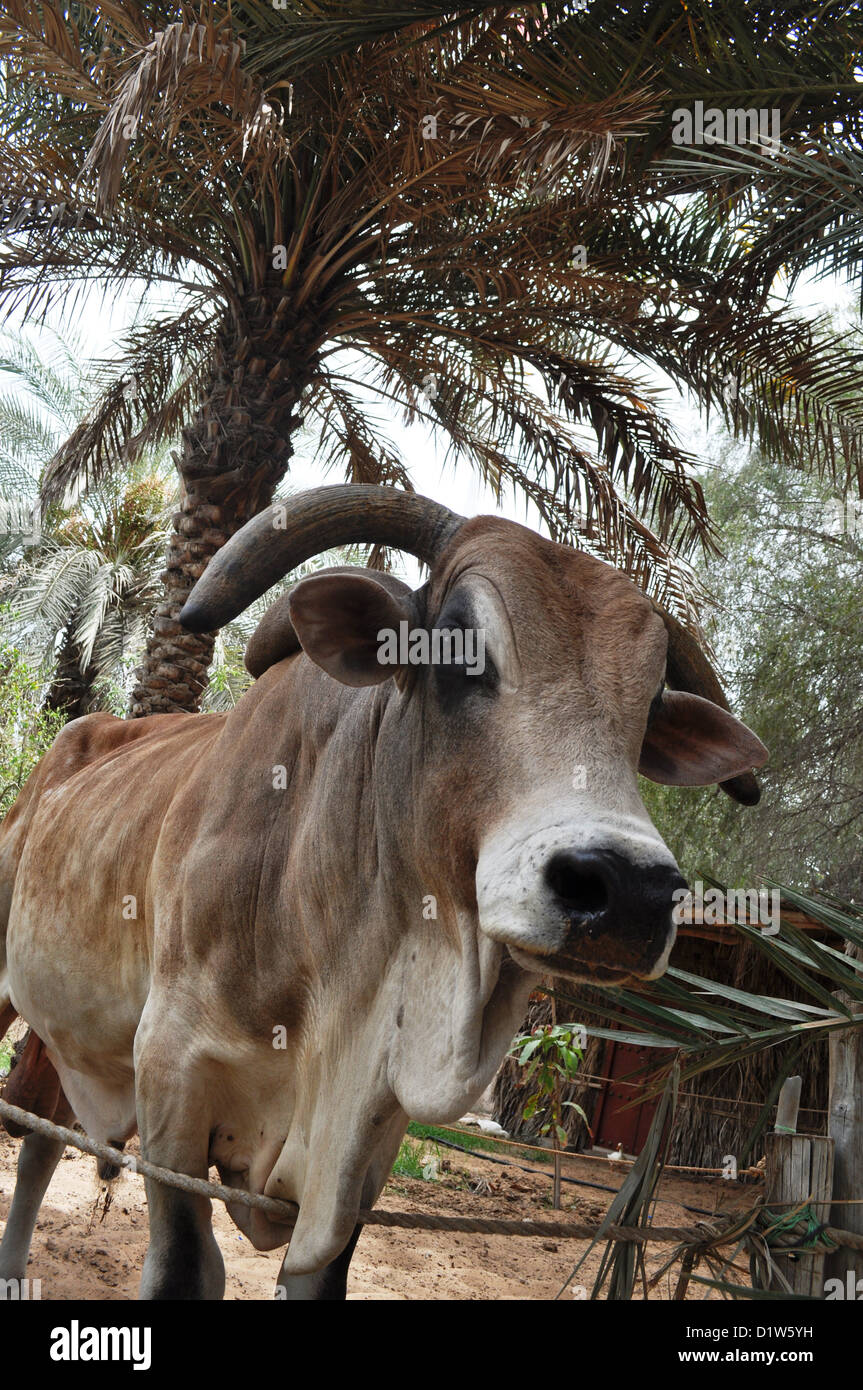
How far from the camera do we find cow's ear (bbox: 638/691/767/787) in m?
2.40

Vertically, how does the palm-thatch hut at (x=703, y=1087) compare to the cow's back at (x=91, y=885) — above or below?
above

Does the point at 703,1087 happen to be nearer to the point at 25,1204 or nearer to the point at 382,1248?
the point at 382,1248

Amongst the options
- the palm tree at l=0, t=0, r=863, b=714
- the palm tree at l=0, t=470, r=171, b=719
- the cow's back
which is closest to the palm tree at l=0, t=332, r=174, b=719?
the palm tree at l=0, t=470, r=171, b=719

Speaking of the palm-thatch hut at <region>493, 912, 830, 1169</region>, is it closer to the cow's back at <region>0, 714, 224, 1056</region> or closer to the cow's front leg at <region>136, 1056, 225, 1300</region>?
the cow's back at <region>0, 714, 224, 1056</region>

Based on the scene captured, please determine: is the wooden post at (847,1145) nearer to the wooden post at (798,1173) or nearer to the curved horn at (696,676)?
the wooden post at (798,1173)

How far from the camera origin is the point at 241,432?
7.08 meters

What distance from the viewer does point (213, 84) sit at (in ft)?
17.5

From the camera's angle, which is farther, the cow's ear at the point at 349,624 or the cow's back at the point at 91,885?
the cow's back at the point at 91,885

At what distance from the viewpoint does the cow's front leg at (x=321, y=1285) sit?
2.62m

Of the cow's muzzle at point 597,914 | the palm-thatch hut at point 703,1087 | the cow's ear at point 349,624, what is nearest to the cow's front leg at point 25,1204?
the cow's ear at point 349,624

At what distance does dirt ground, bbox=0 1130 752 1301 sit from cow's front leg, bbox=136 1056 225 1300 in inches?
48.2
